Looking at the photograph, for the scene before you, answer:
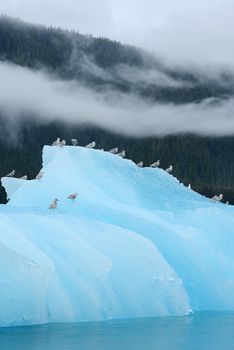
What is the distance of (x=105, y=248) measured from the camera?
15664 millimetres

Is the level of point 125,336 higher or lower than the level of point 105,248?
lower

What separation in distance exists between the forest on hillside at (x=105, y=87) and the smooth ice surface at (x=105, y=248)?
69477mm

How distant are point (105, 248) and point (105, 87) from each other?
135 metres

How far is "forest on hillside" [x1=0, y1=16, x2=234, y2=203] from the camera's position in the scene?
4139 inches

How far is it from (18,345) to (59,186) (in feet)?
28.4

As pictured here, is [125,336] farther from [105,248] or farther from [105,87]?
[105,87]

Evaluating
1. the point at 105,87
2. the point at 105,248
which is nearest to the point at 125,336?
the point at 105,248

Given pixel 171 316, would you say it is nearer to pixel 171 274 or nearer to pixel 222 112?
pixel 171 274

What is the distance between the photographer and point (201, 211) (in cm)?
2044

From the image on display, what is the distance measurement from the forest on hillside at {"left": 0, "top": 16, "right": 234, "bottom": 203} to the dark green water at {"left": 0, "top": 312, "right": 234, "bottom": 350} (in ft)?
249

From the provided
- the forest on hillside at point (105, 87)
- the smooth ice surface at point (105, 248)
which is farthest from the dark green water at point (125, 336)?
the forest on hillside at point (105, 87)

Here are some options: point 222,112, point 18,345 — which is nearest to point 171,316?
point 18,345

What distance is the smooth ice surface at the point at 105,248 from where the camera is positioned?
1359 centimetres

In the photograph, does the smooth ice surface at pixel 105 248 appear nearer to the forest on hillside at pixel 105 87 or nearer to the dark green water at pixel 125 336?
the dark green water at pixel 125 336
